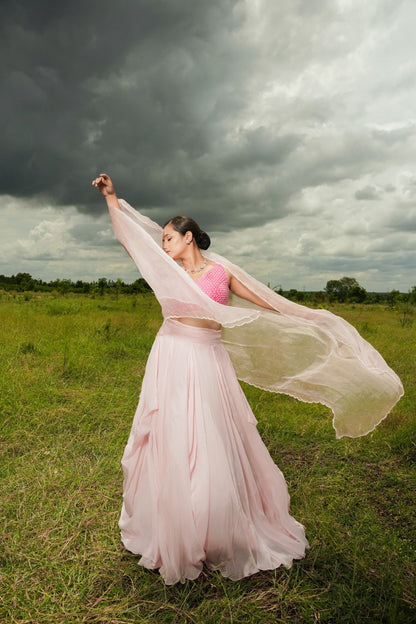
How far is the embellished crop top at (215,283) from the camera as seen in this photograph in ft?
8.86

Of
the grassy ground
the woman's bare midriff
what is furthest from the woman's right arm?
the grassy ground

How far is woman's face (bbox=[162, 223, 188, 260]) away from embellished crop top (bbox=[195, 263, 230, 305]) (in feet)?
0.71

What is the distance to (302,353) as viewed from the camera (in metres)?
3.18

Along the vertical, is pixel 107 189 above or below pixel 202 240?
above

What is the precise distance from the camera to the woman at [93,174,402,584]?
2.44 m

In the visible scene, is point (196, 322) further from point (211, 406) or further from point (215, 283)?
point (211, 406)

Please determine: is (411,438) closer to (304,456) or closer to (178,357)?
(304,456)

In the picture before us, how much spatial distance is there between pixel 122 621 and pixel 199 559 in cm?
49

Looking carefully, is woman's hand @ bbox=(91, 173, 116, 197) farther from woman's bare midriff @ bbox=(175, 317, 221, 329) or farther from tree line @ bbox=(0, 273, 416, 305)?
tree line @ bbox=(0, 273, 416, 305)

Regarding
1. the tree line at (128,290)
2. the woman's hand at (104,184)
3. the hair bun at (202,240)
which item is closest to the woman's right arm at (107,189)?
the woman's hand at (104,184)

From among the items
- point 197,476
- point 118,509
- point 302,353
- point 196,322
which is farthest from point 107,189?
point 118,509

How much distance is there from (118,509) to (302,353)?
1884mm

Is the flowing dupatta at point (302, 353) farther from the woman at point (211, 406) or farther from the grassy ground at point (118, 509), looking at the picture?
the grassy ground at point (118, 509)

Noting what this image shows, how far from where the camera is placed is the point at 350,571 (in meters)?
2.72
